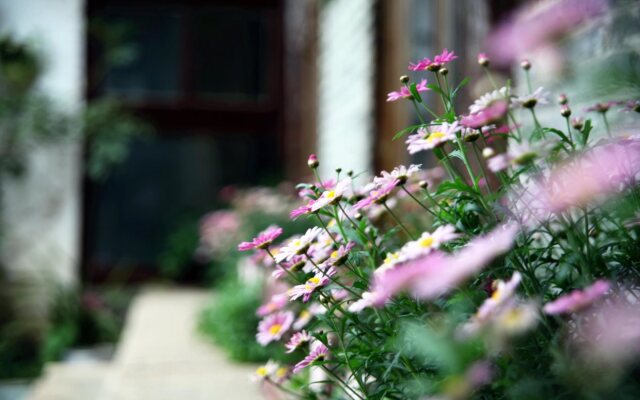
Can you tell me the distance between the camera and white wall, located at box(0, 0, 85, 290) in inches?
207

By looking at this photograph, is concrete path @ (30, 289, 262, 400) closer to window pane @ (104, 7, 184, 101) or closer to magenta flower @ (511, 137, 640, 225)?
magenta flower @ (511, 137, 640, 225)

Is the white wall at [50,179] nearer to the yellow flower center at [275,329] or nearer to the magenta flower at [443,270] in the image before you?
the yellow flower center at [275,329]

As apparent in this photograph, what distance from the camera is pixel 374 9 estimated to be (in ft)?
10.5

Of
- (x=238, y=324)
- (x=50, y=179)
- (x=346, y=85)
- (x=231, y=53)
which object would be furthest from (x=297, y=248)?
(x=231, y=53)

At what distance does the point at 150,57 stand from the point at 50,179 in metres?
1.24

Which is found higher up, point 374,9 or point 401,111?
point 374,9

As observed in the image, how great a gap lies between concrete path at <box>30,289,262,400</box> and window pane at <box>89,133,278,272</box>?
168 centimetres

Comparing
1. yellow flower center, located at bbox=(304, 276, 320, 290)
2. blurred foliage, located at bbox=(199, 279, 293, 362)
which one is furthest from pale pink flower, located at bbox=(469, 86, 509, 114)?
blurred foliage, located at bbox=(199, 279, 293, 362)

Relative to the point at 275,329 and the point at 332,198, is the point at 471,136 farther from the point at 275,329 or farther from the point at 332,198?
the point at 275,329

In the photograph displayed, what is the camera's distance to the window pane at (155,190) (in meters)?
5.55

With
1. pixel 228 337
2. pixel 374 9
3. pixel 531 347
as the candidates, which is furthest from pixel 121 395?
pixel 374 9

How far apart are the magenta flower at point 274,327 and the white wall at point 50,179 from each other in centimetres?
440

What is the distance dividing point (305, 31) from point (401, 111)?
2.33 meters

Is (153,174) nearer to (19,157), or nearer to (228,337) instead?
(19,157)
